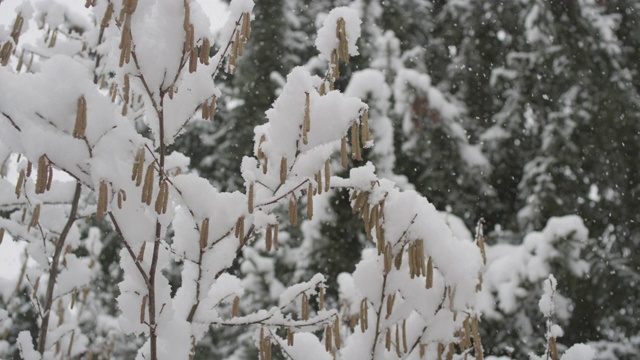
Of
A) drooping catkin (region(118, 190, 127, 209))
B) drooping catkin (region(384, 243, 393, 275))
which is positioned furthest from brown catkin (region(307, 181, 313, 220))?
drooping catkin (region(118, 190, 127, 209))

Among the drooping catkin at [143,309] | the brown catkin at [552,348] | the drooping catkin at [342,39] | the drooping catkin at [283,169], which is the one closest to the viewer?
the drooping catkin at [143,309]

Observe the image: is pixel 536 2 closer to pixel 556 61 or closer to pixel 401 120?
pixel 556 61

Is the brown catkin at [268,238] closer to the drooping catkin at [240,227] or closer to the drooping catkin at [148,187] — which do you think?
the drooping catkin at [240,227]

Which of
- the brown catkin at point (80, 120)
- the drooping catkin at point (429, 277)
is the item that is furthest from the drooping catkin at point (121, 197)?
the drooping catkin at point (429, 277)

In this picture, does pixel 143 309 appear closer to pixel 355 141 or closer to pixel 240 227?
pixel 240 227

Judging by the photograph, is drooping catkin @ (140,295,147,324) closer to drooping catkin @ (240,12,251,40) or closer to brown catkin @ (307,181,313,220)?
brown catkin @ (307,181,313,220)

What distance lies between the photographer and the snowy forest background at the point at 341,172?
3.85ft

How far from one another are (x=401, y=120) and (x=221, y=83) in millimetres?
3995

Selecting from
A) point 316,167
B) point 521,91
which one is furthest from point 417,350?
point 521,91

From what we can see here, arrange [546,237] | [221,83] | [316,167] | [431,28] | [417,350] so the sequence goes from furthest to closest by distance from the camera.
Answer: [221,83]
[431,28]
[546,237]
[417,350]
[316,167]

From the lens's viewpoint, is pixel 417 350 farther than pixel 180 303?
Yes

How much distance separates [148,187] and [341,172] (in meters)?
4.82

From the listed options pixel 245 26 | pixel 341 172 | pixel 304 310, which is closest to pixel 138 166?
pixel 245 26

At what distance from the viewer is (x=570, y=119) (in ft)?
21.1
